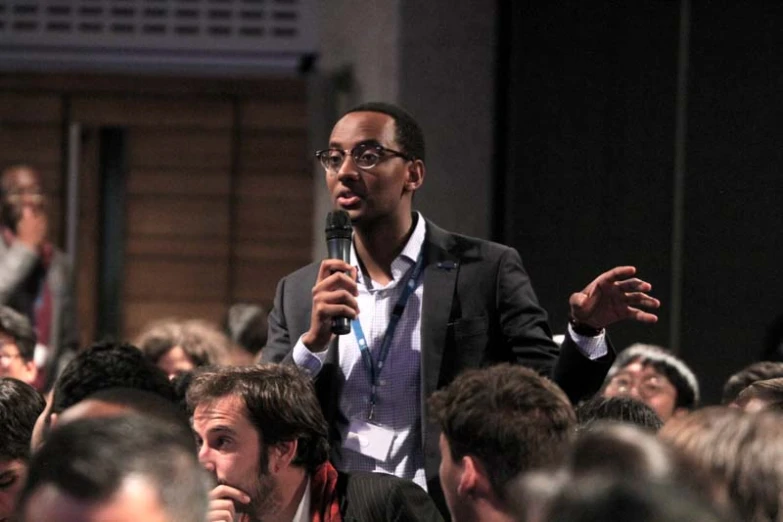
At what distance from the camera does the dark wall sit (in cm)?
598

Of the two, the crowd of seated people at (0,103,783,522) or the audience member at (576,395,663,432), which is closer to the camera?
the crowd of seated people at (0,103,783,522)

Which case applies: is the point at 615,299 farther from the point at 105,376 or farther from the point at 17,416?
the point at 17,416

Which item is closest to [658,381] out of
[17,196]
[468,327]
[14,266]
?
[468,327]

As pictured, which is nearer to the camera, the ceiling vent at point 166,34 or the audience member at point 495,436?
the audience member at point 495,436

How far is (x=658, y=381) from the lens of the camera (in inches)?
179

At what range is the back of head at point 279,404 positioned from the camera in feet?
10.0

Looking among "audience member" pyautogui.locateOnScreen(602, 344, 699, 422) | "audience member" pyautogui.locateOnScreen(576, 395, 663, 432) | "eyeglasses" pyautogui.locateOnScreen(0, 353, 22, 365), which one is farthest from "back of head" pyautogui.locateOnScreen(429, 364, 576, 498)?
"eyeglasses" pyautogui.locateOnScreen(0, 353, 22, 365)

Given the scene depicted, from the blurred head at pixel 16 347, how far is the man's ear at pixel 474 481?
8.14ft

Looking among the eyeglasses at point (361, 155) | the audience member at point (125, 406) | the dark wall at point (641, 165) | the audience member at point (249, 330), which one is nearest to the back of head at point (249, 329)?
the audience member at point (249, 330)

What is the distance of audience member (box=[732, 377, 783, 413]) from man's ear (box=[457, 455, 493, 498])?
0.91 metres

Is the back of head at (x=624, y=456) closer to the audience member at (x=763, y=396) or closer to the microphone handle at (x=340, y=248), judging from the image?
the audience member at (x=763, y=396)

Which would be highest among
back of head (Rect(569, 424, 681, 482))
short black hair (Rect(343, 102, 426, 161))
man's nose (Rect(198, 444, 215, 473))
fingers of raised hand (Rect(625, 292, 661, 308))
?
short black hair (Rect(343, 102, 426, 161))

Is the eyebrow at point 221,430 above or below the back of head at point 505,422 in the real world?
below

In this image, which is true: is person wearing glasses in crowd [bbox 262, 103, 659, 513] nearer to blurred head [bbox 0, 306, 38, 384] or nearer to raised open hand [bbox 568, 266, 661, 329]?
raised open hand [bbox 568, 266, 661, 329]
